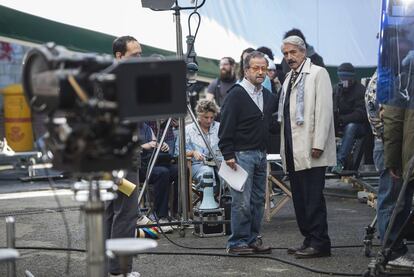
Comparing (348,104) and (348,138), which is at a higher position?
(348,104)

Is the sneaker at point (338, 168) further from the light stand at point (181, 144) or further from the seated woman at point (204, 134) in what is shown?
the light stand at point (181, 144)

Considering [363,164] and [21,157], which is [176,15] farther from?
[363,164]

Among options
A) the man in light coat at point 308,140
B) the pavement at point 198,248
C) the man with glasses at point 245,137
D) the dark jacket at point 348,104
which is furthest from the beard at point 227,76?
the man in light coat at point 308,140

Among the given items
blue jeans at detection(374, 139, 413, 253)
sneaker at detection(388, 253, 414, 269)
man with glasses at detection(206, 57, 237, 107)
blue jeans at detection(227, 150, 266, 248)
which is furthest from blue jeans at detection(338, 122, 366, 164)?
sneaker at detection(388, 253, 414, 269)

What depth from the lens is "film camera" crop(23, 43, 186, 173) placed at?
3.91 meters

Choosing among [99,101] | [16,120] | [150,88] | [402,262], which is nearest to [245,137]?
[402,262]

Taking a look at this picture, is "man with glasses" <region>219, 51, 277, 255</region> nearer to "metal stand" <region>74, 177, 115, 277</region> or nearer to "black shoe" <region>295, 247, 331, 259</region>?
"black shoe" <region>295, 247, 331, 259</region>

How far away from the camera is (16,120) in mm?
9359

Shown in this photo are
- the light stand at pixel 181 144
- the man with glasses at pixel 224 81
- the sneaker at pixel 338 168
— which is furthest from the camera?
the man with glasses at pixel 224 81

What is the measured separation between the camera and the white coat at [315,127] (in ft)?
25.0

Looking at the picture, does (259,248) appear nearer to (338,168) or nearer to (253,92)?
(253,92)

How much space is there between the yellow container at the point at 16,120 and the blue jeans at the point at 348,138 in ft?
15.0

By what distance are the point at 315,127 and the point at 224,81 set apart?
485cm

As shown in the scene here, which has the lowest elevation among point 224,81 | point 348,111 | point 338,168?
point 338,168
